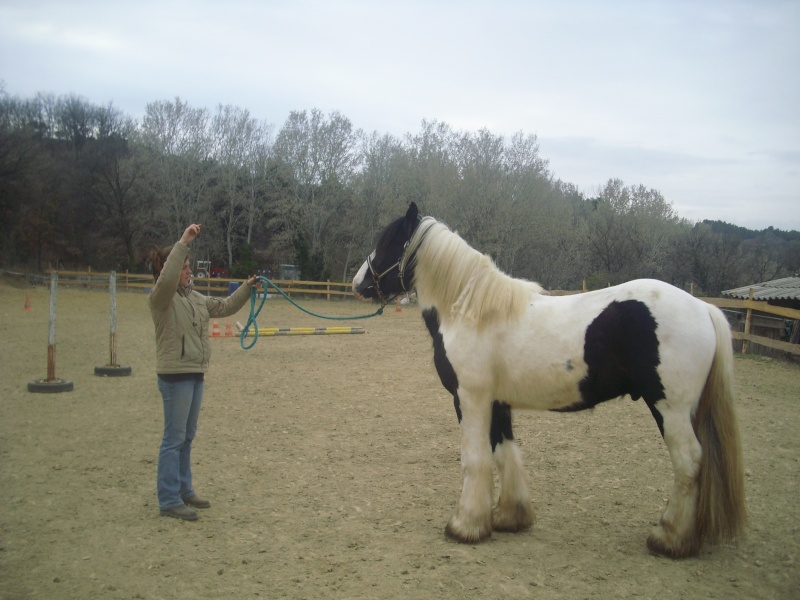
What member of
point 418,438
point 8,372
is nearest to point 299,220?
point 8,372

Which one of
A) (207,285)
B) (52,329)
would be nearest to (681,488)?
(52,329)

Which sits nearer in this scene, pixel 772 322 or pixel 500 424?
pixel 500 424

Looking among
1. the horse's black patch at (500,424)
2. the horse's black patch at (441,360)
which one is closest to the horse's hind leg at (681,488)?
the horse's black patch at (500,424)

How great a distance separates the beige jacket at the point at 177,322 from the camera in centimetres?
392

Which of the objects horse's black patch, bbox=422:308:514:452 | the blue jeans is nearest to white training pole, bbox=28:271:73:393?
the blue jeans

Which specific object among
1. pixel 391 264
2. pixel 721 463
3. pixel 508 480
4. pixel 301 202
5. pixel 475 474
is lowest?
pixel 508 480

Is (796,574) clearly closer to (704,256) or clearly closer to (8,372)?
(8,372)

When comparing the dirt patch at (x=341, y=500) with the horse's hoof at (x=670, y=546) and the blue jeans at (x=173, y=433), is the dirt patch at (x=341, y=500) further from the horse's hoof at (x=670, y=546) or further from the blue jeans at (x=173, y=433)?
the blue jeans at (x=173, y=433)

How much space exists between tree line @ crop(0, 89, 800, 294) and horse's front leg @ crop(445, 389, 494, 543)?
87.2 ft

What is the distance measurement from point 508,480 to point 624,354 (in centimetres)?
125

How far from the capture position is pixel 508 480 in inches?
159

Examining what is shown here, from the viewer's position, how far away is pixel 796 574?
3322 millimetres

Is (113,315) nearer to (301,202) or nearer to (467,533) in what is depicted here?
(467,533)

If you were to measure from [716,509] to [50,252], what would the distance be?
147 feet
